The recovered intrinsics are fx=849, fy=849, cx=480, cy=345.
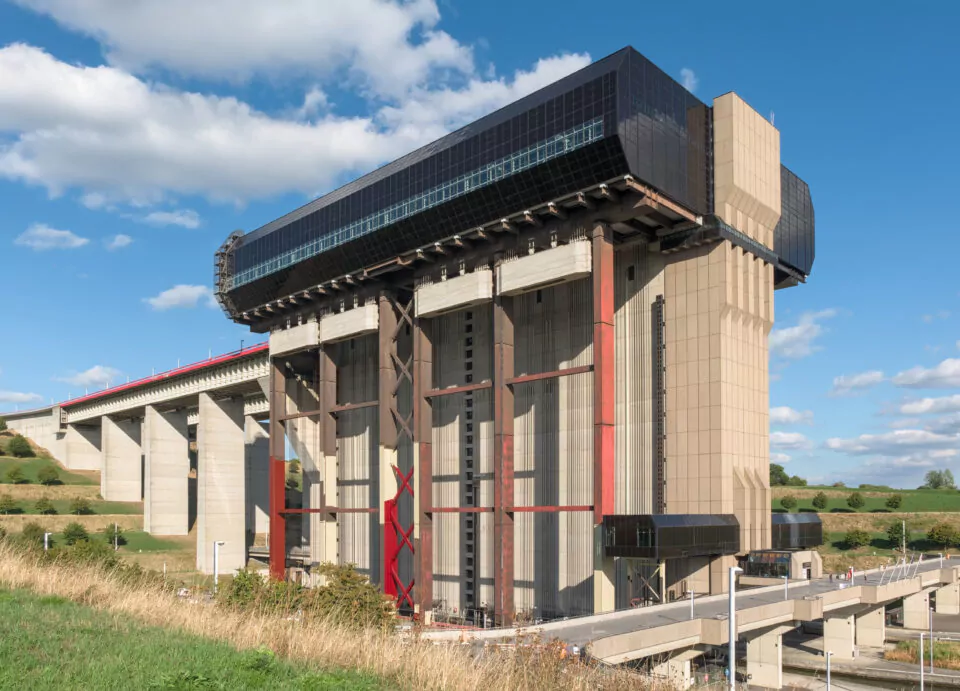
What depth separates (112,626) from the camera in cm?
1462

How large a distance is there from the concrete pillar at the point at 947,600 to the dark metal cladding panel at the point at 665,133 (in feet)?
129

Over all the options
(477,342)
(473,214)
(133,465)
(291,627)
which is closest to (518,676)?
(291,627)

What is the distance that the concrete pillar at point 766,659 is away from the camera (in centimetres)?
3931

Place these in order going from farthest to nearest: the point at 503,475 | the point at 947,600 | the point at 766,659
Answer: the point at 947,600, the point at 503,475, the point at 766,659

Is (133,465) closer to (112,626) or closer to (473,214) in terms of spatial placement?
(473,214)

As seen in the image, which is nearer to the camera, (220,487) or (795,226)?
(795,226)

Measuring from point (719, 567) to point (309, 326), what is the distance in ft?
118

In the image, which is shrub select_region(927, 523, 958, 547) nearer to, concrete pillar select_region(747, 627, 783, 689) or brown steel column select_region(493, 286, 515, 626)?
concrete pillar select_region(747, 627, 783, 689)

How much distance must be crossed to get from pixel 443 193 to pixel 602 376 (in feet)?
55.8

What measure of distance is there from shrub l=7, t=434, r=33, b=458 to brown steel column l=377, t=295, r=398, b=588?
82.9m

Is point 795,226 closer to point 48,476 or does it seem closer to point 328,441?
point 328,441

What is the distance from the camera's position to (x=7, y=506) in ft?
308

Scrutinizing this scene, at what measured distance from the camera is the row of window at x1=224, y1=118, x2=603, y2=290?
4488 cm

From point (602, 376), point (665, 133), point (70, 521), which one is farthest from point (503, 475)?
point (70, 521)
